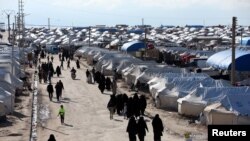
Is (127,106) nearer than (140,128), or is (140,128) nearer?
(140,128)

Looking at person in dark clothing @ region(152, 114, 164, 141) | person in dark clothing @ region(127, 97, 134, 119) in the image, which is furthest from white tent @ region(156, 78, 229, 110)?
person in dark clothing @ region(152, 114, 164, 141)

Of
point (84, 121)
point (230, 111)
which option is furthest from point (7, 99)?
point (230, 111)

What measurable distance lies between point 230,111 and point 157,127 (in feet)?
16.4

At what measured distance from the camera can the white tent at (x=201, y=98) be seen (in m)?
23.9

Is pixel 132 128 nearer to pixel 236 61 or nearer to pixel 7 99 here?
pixel 7 99

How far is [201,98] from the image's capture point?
79.6 ft

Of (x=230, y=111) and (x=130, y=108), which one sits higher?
(x=230, y=111)

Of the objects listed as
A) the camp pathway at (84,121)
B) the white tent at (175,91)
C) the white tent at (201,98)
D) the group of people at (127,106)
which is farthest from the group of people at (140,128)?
the white tent at (175,91)

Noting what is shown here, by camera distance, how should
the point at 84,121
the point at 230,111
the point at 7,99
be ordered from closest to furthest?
the point at 230,111 < the point at 84,121 < the point at 7,99

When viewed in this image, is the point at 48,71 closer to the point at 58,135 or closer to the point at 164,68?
the point at 164,68

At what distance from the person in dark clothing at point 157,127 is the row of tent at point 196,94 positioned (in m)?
4.54

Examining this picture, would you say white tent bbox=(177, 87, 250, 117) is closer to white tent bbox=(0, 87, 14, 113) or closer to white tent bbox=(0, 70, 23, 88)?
white tent bbox=(0, 87, 14, 113)

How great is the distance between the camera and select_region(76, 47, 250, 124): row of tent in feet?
70.1

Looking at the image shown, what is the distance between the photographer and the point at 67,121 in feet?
75.4
